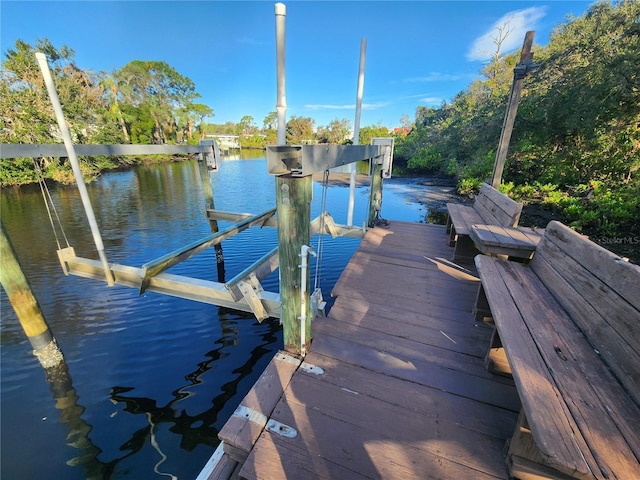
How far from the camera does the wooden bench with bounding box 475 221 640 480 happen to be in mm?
1079

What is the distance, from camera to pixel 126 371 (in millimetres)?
3877

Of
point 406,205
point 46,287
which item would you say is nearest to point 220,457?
point 46,287

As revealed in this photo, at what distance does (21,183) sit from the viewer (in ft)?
50.7

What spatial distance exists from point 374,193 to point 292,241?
13.3ft

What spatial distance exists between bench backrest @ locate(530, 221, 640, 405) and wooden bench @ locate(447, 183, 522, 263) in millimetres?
1259

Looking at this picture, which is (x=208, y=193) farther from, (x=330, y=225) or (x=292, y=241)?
(x=292, y=241)

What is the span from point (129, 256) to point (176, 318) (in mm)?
3549

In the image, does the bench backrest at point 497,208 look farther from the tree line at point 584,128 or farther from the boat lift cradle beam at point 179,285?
the tree line at point 584,128

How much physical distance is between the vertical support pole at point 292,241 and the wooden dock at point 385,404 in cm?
28

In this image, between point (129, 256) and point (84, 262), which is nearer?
point (84, 262)

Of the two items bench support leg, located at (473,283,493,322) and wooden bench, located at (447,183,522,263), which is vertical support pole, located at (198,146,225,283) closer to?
wooden bench, located at (447,183,522,263)

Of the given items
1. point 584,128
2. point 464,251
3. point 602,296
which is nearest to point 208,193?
point 464,251

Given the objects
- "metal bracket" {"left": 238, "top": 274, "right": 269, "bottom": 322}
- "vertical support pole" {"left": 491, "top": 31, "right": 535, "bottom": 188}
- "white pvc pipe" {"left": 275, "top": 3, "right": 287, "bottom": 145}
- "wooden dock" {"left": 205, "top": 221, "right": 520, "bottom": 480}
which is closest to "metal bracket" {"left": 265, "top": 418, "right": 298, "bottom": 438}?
"wooden dock" {"left": 205, "top": 221, "right": 520, "bottom": 480}

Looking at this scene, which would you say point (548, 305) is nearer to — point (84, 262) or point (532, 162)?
point (84, 262)
